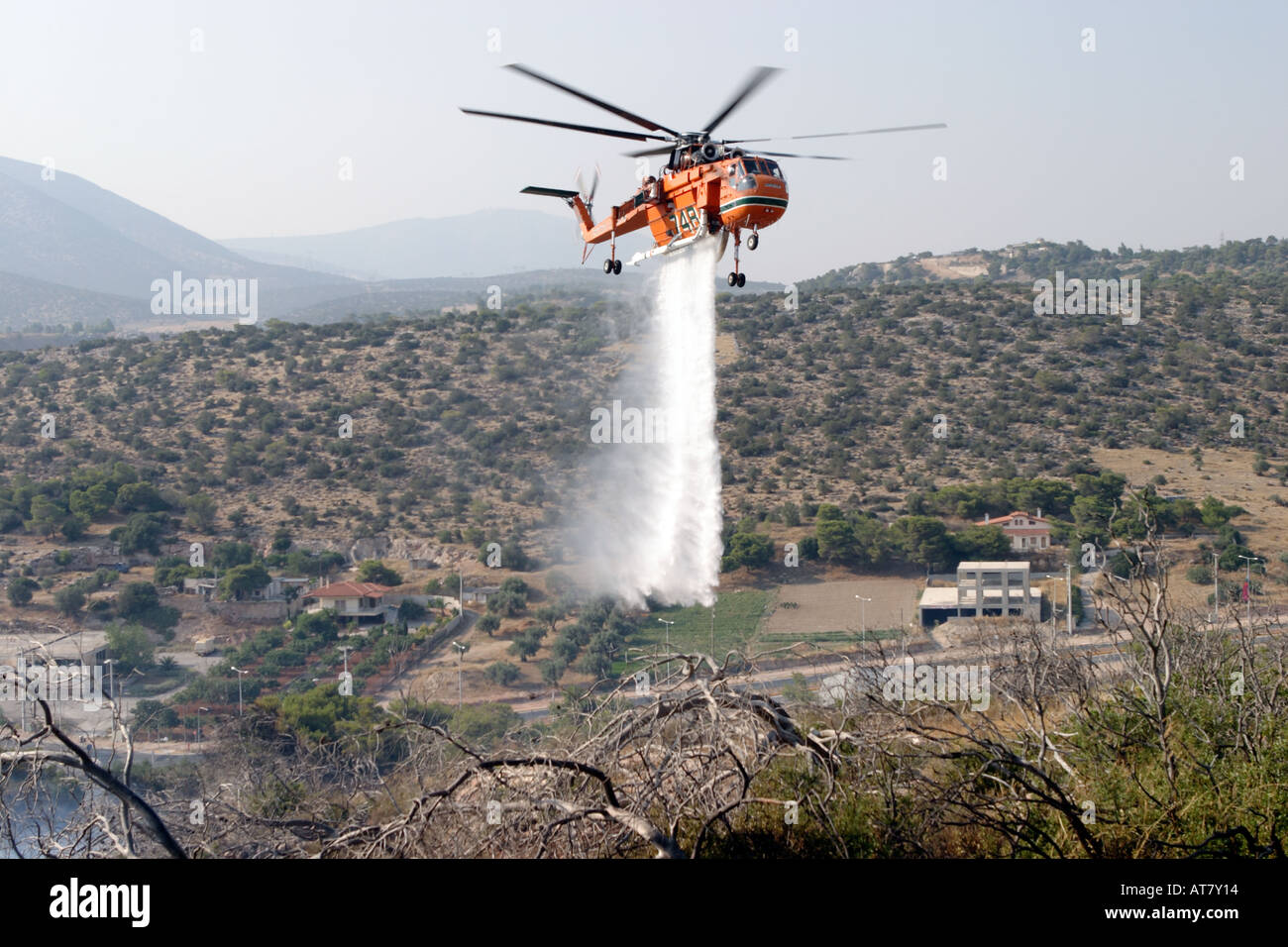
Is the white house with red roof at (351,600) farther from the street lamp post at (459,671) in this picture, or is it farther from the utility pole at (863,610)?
the utility pole at (863,610)

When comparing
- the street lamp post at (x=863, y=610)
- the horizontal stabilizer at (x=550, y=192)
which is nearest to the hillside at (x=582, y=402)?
the street lamp post at (x=863, y=610)

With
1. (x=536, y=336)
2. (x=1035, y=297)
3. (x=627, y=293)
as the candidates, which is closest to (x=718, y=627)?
(x=536, y=336)

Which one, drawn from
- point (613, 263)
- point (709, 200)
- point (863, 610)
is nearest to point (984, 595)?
point (863, 610)

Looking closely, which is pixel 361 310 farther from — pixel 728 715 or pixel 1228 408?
pixel 728 715

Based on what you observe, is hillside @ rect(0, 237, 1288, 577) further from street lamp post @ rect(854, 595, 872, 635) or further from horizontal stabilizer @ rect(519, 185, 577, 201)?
horizontal stabilizer @ rect(519, 185, 577, 201)

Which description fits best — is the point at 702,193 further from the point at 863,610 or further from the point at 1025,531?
the point at 1025,531
